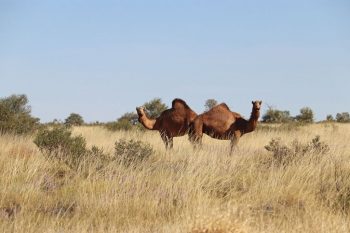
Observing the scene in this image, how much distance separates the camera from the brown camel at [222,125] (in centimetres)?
1229

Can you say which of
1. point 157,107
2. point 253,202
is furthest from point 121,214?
point 157,107

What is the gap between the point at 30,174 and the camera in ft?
26.1

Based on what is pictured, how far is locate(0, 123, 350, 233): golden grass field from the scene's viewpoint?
5.61m

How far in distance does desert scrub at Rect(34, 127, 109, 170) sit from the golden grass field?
26 centimetres

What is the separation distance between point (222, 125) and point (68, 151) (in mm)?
3823

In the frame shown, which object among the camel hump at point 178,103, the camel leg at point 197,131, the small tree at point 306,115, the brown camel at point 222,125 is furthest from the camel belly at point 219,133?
the small tree at point 306,115

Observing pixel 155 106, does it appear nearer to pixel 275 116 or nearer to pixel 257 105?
pixel 275 116

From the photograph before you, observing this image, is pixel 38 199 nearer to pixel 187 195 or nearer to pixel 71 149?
pixel 187 195

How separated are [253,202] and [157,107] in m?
26.2

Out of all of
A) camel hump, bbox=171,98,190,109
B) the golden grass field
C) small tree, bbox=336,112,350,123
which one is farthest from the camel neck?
small tree, bbox=336,112,350,123

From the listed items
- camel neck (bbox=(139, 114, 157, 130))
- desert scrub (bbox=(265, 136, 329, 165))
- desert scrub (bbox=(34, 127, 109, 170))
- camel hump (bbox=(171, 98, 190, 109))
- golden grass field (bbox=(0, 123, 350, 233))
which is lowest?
golden grass field (bbox=(0, 123, 350, 233))

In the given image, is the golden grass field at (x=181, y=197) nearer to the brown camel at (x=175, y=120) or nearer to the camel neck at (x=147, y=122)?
the brown camel at (x=175, y=120)

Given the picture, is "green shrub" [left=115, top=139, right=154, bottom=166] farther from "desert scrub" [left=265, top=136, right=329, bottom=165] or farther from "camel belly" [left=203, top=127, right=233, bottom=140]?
"camel belly" [left=203, top=127, right=233, bottom=140]

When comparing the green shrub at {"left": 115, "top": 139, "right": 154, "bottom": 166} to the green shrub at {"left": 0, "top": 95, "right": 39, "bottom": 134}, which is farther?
the green shrub at {"left": 0, "top": 95, "right": 39, "bottom": 134}
